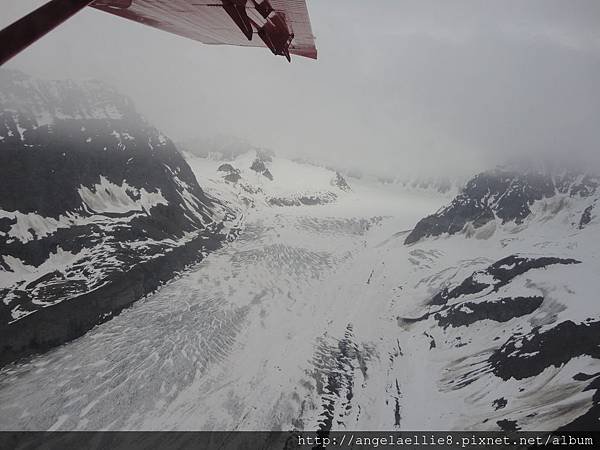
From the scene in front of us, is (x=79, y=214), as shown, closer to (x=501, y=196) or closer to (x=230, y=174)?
(x=230, y=174)

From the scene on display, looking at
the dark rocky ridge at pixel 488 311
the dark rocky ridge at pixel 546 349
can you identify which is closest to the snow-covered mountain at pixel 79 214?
the dark rocky ridge at pixel 488 311

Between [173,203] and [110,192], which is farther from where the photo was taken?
[173,203]

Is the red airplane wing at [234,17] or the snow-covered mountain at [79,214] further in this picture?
the snow-covered mountain at [79,214]

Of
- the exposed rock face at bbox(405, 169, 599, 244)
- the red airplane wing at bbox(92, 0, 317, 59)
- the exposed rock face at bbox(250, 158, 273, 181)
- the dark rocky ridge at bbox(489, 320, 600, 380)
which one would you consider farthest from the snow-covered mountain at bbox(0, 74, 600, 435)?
the exposed rock face at bbox(250, 158, 273, 181)

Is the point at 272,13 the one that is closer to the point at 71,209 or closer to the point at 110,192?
the point at 71,209

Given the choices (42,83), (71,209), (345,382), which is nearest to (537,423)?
(345,382)

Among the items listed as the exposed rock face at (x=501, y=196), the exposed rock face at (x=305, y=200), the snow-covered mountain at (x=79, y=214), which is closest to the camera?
the snow-covered mountain at (x=79, y=214)

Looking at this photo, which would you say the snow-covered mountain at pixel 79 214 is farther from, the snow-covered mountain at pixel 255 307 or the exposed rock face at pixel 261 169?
the exposed rock face at pixel 261 169
